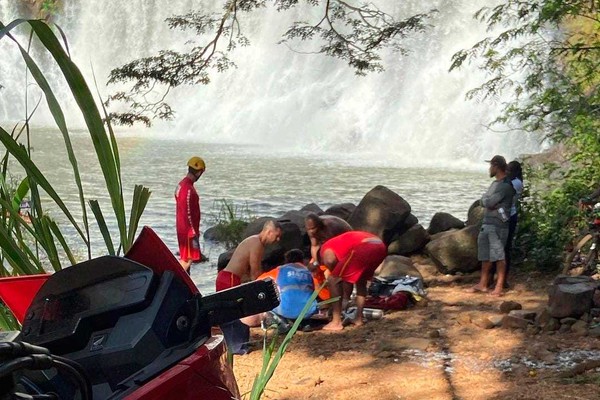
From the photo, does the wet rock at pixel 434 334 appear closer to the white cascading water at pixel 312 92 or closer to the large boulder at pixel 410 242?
the large boulder at pixel 410 242

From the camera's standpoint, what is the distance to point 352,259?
7164 mm

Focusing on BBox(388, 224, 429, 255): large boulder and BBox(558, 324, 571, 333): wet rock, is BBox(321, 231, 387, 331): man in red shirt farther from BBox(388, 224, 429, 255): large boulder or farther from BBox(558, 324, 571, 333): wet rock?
BBox(388, 224, 429, 255): large boulder

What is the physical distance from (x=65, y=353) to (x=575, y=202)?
27.5 feet

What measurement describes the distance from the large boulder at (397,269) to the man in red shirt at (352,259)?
201 centimetres

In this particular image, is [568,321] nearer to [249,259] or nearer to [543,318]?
[543,318]

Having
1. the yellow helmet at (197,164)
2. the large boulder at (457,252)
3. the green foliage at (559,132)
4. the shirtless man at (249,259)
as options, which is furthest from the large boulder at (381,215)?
the shirtless man at (249,259)

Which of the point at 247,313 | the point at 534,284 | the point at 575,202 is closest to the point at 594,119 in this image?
the point at 575,202

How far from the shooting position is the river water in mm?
16828

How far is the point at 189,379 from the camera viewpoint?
1.36 metres

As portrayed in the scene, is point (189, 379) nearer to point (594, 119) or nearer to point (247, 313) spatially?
point (247, 313)

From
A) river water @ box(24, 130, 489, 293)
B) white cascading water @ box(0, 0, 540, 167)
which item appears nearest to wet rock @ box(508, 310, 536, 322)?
river water @ box(24, 130, 489, 293)

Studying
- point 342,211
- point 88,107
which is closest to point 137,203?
point 88,107

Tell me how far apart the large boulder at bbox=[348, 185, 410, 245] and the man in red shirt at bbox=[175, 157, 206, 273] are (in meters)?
2.81

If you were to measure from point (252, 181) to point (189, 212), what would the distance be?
1297cm
